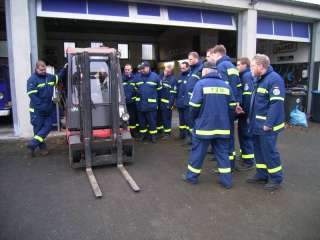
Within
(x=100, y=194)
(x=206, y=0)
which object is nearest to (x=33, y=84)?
(x=100, y=194)

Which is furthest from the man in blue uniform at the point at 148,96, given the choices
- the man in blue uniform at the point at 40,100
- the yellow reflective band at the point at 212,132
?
the yellow reflective band at the point at 212,132

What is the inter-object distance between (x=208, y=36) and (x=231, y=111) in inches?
456

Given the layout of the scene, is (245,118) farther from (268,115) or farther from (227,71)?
(268,115)

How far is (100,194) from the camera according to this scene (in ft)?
14.5

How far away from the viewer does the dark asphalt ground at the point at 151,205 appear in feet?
11.4

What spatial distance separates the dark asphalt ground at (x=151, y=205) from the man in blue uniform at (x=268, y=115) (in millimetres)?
398

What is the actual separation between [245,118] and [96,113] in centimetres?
286

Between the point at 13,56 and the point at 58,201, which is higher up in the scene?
the point at 13,56

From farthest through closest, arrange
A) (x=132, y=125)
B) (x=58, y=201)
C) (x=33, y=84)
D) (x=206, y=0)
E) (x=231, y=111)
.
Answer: (x=206, y=0)
(x=132, y=125)
(x=33, y=84)
(x=231, y=111)
(x=58, y=201)

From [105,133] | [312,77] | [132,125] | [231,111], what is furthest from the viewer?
[312,77]

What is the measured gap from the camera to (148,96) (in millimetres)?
7430

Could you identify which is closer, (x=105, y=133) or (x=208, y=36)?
(x=105, y=133)

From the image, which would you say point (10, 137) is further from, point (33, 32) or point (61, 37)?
point (61, 37)

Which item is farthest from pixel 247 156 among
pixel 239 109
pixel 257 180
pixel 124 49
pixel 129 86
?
pixel 124 49
